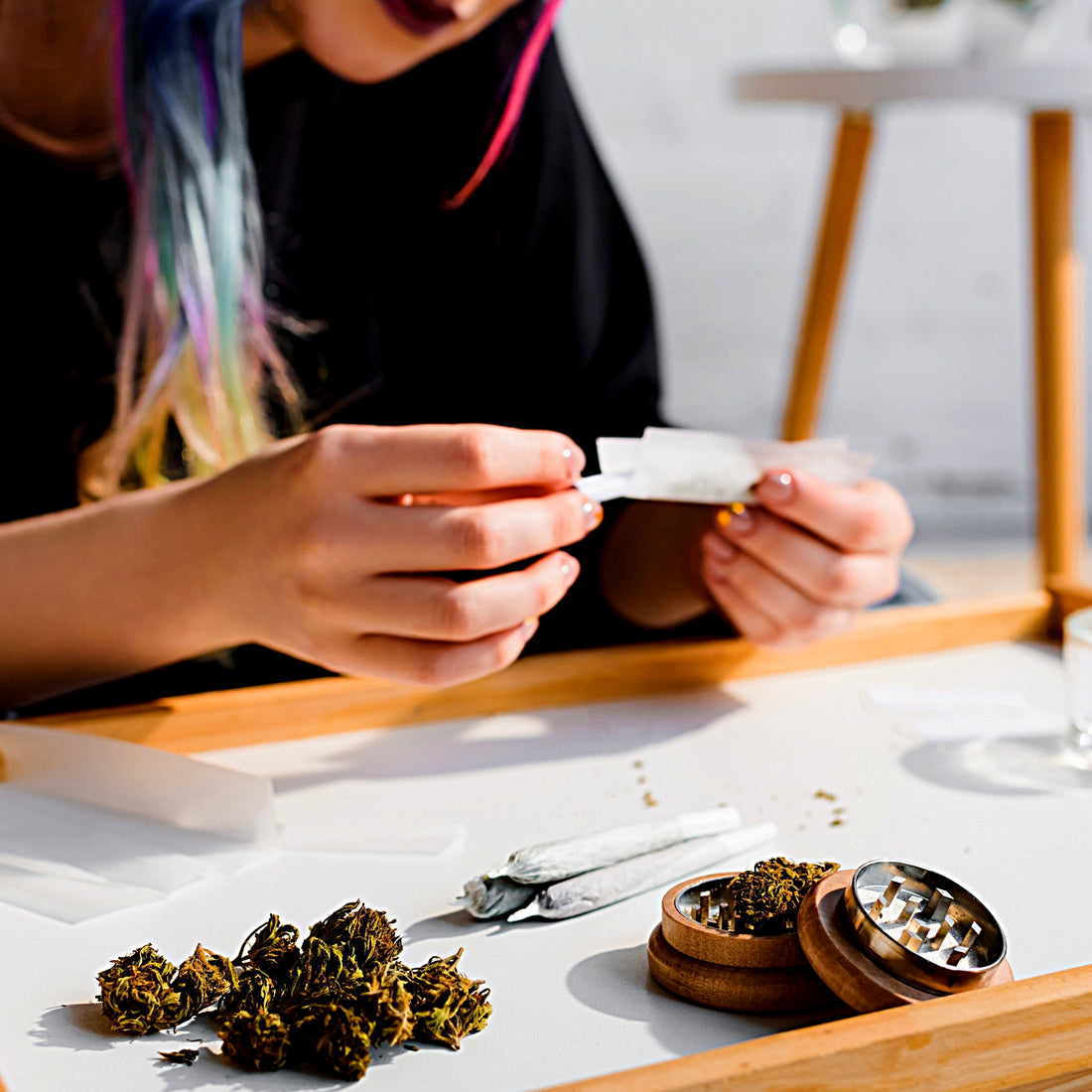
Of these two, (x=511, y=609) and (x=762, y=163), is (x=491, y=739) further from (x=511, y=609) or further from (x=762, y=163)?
(x=762, y=163)

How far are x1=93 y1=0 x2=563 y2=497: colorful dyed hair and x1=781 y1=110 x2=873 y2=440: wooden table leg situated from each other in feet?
1.66

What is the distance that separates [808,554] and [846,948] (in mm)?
276

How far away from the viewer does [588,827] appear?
1.56 ft

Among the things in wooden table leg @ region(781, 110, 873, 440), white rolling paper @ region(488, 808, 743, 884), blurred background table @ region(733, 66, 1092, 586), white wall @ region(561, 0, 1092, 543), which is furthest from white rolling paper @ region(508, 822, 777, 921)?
white wall @ region(561, 0, 1092, 543)

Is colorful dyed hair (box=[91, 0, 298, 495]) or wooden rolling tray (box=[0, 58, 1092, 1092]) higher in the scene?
colorful dyed hair (box=[91, 0, 298, 495])

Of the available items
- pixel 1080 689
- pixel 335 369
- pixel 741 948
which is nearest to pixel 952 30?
pixel 335 369

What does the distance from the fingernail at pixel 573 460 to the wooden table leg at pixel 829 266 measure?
2.46 feet

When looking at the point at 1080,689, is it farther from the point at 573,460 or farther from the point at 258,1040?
the point at 258,1040

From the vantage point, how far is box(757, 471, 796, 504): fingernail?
22.3 inches

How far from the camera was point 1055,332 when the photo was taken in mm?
955

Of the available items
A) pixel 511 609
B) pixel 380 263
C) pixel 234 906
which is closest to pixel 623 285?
pixel 380 263

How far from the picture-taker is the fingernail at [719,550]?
634 mm

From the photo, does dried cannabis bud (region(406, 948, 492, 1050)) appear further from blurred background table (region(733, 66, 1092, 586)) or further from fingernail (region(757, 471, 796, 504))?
blurred background table (region(733, 66, 1092, 586))

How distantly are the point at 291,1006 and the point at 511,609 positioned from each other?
7.4 inches
